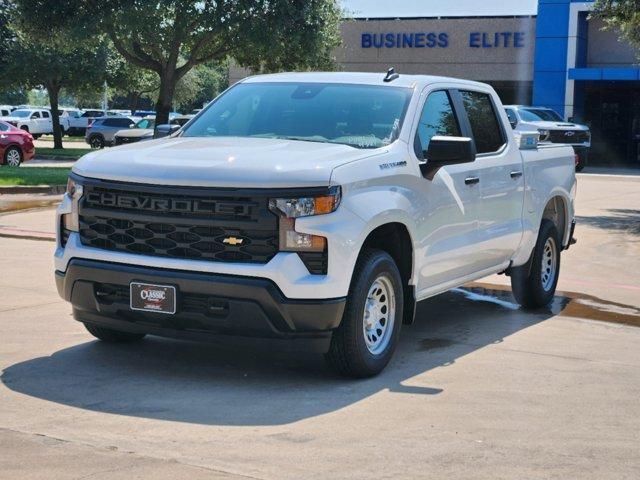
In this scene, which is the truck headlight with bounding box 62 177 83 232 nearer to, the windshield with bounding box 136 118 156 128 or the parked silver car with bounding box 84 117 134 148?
the windshield with bounding box 136 118 156 128

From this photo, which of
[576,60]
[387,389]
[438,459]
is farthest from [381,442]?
[576,60]

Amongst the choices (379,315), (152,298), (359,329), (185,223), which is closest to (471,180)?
(379,315)

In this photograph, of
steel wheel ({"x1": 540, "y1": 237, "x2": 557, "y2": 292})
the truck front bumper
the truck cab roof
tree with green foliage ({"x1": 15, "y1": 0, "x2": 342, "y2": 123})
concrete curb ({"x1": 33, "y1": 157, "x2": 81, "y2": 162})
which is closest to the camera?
the truck front bumper

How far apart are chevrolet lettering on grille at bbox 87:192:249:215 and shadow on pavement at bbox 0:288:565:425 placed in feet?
3.51

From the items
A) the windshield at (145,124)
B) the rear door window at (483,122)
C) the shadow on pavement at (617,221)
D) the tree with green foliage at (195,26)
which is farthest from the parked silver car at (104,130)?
the rear door window at (483,122)

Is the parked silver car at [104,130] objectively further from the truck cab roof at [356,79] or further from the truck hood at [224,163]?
the truck hood at [224,163]

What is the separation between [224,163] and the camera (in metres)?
6.68

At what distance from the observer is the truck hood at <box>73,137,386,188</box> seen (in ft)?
21.5

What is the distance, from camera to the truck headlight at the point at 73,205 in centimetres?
714

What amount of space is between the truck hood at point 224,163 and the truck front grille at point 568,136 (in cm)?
2746

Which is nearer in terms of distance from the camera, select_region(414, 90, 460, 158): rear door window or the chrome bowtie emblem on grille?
the chrome bowtie emblem on grille

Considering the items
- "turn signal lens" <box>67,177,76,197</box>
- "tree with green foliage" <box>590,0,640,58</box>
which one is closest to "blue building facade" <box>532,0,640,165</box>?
"tree with green foliage" <box>590,0,640,58</box>

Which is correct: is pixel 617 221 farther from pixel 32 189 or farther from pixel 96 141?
pixel 96 141

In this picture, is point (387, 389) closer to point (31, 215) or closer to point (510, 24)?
point (31, 215)
